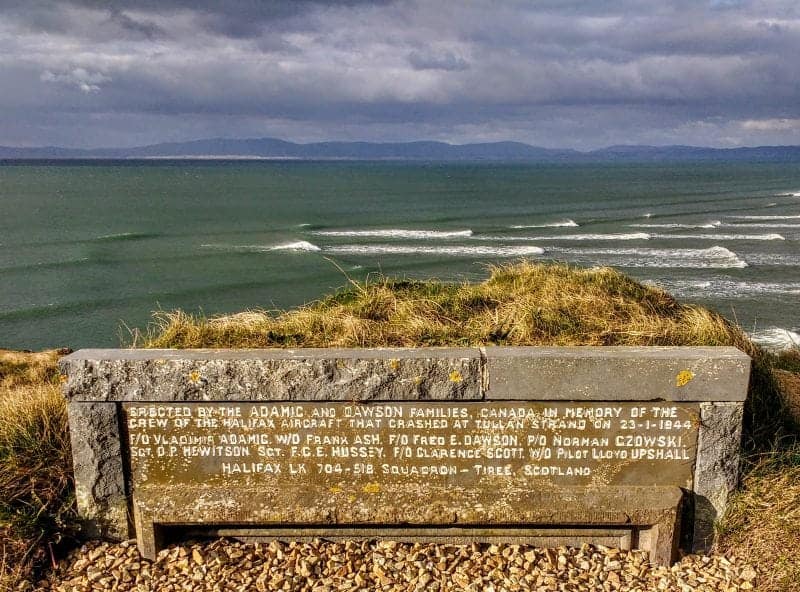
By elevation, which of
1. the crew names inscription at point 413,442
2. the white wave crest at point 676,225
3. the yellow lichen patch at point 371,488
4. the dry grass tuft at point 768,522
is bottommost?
the white wave crest at point 676,225

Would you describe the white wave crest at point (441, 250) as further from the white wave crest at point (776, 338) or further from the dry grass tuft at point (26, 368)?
the dry grass tuft at point (26, 368)

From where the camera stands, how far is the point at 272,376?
518cm

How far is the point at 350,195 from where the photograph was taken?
78.6 meters

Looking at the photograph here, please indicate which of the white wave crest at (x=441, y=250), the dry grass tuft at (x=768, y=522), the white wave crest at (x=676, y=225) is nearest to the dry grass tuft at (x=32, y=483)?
the dry grass tuft at (x=768, y=522)

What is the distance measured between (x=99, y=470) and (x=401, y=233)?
3859 centimetres

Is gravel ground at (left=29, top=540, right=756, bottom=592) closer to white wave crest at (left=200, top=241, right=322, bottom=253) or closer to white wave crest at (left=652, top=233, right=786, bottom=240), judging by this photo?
white wave crest at (left=200, top=241, right=322, bottom=253)

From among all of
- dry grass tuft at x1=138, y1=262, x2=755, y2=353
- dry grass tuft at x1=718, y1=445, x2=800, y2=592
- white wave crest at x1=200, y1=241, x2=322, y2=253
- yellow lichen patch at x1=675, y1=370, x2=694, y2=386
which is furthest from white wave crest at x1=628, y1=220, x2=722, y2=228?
yellow lichen patch at x1=675, y1=370, x2=694, y2=386

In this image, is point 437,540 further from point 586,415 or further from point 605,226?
point 605,226

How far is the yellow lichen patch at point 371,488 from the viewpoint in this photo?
538 cm

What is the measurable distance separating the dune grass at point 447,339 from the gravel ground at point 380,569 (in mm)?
323

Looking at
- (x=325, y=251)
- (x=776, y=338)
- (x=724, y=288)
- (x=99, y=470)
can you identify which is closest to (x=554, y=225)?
(x=325, y=251)

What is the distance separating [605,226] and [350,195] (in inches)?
1491

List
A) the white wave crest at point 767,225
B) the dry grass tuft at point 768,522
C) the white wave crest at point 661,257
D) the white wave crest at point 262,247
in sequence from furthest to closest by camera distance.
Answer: the white wave crest at point 767,225, the white wave crest at point 262,247, the white wave crest at point 661,257, the dry grass tuft at point 768,522

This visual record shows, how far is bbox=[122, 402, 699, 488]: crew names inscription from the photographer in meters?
5.25
